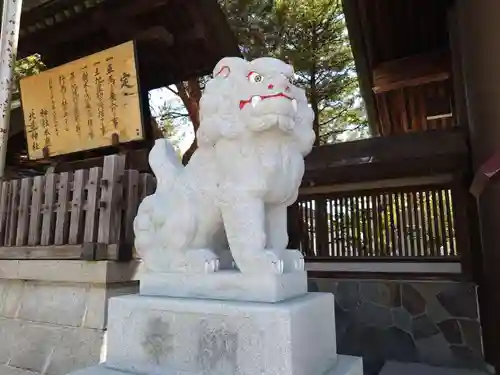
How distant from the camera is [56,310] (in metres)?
2.91

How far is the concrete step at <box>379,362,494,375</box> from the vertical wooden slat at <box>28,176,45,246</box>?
11.8 ft

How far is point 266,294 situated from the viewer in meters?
1.44

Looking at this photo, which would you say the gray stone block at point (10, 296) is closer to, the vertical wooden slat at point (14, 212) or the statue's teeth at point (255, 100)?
the vertical wooden slat at point (14, 212)

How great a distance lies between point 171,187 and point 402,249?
3994mm

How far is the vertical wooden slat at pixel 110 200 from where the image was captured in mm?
2814

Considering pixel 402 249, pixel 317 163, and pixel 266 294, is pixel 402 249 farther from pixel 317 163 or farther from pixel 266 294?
pixel 266 294

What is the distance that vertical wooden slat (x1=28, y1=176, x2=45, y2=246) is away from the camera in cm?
317

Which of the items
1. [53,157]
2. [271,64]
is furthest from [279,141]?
[53,157]

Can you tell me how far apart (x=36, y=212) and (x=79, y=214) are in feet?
1.71

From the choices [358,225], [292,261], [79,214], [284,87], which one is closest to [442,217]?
[358,225]

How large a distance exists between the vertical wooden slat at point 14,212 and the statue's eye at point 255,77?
278 cm

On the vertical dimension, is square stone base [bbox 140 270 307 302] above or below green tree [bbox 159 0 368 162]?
below

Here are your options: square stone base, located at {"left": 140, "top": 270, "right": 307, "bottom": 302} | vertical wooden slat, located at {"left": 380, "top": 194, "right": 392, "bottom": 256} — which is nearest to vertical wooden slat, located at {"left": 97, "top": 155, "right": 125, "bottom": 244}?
square stone base, located at {"left": 140, "top": 270, "right": 307, "bottom": 302}

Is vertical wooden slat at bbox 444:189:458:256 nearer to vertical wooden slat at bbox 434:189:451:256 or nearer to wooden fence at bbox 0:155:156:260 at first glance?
vertical wooden slat at bbox 434:189:451:256
